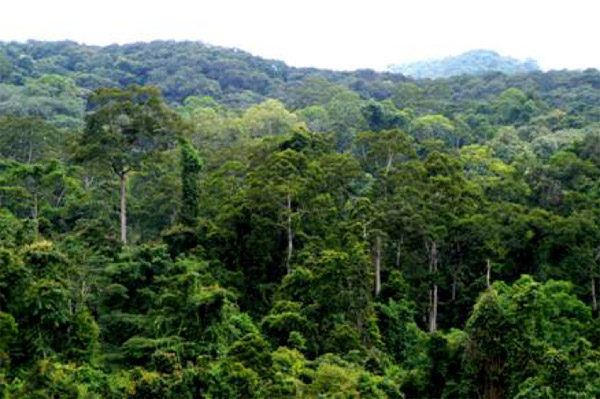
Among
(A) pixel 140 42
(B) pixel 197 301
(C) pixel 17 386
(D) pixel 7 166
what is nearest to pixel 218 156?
(D) pixel 7 166

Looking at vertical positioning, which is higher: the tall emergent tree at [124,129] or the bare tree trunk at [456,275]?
the tall emergent tree at [124,129]

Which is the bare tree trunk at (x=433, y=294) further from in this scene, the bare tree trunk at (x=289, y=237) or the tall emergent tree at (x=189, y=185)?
the tall emergent tree at (x=189, y=185)

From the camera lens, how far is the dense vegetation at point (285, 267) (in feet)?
65.2

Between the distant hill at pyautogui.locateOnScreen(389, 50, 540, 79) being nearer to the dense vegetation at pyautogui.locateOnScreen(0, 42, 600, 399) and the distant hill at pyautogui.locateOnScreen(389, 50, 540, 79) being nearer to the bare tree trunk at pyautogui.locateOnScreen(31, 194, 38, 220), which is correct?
the dense vegetation at pyautogui.locateOnScreen(0, 42, 600, 399)

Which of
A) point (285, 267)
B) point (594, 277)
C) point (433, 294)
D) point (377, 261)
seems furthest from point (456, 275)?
point (285, 267)

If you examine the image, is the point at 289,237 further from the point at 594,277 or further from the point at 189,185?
the point at 594,277

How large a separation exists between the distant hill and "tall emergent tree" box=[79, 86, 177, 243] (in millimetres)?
133651

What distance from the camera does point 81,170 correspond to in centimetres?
3819

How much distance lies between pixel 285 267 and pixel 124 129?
841cm

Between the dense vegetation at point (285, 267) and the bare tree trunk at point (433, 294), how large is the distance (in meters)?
0.10

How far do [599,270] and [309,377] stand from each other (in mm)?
13924

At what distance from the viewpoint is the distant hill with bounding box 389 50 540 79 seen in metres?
163

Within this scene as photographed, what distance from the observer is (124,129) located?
29828 millimetres

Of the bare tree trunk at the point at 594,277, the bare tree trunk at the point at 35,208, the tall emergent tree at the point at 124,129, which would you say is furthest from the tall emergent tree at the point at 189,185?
the bare tree trunk at the point at 594,277
